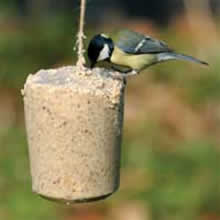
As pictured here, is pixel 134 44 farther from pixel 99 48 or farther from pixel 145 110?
pixel 145 110

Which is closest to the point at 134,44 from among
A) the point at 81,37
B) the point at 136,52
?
the point at 136,52

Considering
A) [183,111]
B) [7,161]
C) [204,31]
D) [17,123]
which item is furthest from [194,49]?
[7,161]

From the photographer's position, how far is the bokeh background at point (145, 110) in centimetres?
340

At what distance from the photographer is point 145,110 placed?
441 cm

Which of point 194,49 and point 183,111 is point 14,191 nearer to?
point 183,111

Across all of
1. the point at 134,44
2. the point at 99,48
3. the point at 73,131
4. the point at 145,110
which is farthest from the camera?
the point at 145,110

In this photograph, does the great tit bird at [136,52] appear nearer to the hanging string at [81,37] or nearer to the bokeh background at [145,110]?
the hanging string at [81,37]

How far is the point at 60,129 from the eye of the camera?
5.71 feet

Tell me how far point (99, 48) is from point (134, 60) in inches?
13.0

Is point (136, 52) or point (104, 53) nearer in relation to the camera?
point (104, 53)

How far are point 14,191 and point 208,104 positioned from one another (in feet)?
4.51

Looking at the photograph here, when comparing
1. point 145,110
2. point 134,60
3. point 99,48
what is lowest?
point 145,110

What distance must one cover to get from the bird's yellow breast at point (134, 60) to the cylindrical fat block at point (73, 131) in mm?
450

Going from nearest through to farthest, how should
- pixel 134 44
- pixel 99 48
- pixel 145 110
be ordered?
1. pixel 99 48
2. pixel 134 44
3. pixel 145 110
